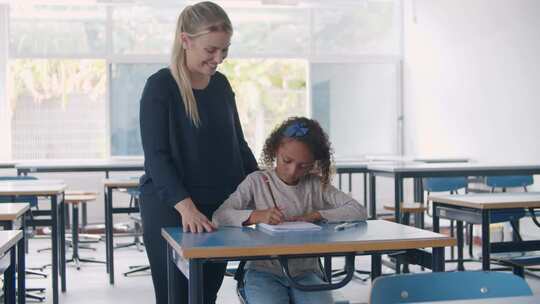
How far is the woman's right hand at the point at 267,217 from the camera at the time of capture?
244 centimetres

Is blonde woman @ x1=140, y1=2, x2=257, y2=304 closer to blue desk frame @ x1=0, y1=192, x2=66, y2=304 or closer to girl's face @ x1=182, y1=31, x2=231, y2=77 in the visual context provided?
girl's face @ x1=182, y1=31, x2=231, y2=77

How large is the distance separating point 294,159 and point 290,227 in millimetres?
305

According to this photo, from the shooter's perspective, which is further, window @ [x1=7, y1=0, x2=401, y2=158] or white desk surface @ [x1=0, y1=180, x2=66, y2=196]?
window @ [x1=7, y1=0, x2=401, y2=158]

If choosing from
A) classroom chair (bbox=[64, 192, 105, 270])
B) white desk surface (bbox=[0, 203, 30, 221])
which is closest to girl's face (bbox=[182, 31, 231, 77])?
white desk surface (bbox=[0, 203, 30, 221])

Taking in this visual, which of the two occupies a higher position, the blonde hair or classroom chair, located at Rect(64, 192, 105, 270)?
the blonde hair

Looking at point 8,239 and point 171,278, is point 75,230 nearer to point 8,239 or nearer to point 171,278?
point 8,239

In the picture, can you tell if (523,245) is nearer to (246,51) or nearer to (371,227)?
(371,227)

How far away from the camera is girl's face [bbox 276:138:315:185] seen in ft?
8.55

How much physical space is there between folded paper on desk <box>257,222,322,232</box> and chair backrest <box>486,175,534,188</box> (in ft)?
12.3

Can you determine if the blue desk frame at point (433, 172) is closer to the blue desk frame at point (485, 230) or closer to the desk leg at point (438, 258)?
the blue desk frame at point (485, 230)

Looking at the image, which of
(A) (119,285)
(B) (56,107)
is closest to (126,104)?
(B) (56,107)

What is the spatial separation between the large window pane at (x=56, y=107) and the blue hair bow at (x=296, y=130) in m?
6.65

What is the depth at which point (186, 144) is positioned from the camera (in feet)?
7.86

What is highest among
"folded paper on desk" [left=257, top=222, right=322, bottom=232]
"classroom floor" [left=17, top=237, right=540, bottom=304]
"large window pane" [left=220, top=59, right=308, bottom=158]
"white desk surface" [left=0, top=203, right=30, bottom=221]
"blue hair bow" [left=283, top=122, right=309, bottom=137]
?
"large window pane" [left=220, top=59, right=308, bottom=158]
